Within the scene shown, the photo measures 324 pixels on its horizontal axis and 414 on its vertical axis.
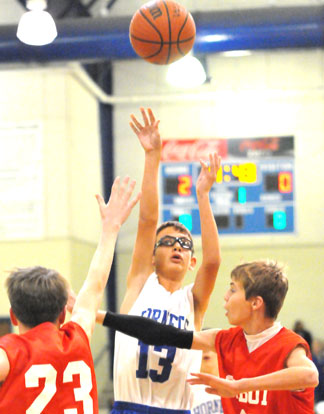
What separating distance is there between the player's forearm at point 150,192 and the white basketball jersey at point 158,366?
0.56m

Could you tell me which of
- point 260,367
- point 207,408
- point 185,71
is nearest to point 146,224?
point 260,367

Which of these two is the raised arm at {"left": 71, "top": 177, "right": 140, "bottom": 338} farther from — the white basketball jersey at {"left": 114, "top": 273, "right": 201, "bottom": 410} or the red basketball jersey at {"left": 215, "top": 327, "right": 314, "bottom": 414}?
the white basketball jersey at {"left": 114, "top": 273, "right": 201, "bottom": 410}

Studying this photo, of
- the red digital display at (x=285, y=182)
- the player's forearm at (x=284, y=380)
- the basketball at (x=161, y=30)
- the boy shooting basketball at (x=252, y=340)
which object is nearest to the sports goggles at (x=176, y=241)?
the boy shooting basketball at (x=252, y=340)

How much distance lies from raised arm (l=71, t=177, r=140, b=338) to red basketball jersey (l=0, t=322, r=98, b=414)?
0.14 metres

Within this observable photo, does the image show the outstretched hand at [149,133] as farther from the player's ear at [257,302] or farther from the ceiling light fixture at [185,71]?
the ceiling light fixture at [185,71]

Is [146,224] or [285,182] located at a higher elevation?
[285,182]

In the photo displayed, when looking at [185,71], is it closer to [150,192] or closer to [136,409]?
[150,192]

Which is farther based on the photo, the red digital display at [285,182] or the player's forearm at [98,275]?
the red digital display at [285,182]

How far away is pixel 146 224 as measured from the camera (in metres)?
4.68

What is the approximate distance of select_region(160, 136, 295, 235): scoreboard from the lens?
40.1ft

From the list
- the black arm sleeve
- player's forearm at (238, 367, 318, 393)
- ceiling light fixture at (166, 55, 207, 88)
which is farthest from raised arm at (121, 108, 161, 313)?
ceiling light fixture at (166, 55, 207, 88)

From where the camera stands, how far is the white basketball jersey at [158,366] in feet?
14.3

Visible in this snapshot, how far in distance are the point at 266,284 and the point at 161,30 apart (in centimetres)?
324

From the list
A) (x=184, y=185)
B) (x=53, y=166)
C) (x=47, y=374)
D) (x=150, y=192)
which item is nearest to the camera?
(x=47, y=374)
